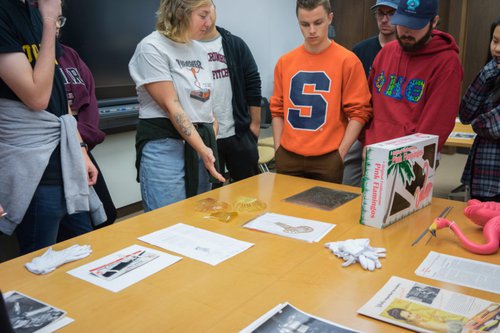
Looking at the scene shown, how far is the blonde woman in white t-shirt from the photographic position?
→ 1.77 meters

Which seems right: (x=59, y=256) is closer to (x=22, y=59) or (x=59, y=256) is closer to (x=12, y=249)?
(x=22, y=59)

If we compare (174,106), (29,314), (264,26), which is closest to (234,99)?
(174,106)

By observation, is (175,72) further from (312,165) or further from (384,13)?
(384,13)

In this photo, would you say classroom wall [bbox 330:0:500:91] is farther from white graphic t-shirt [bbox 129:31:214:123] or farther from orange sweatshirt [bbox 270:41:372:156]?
white graphic t-shirt [bbox 129:31:214:123]

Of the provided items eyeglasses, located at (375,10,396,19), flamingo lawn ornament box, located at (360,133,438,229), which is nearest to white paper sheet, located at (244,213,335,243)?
flamingo lawn ornament box, located at (360,133,438,229)

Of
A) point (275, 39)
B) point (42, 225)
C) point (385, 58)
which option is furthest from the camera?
point (275, 39)

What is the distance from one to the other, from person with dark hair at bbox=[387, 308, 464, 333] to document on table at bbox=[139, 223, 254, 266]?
477 millimetres

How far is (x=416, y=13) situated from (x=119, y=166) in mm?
2404

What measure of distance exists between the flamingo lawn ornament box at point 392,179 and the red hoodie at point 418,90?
0.93ft

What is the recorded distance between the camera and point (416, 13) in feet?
5.74

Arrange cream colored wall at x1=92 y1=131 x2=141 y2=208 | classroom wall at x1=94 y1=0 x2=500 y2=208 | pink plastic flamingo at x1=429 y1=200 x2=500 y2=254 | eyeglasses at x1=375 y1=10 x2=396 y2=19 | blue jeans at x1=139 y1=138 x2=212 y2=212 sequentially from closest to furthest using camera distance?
1. pink plastic flamingo at x1=429 y1=200 x2=500 y2=254
2. blue jeans at x1=139 y1=138 x2=212 y2=212
3. eyeglasses at x1=375 y1=10 x2=396 y2=19
4. cream colored wall at x1=92 y1=131 x2=141 y2=208
5. classroom wall at x1=94 y1=0 x2=500 y2=208

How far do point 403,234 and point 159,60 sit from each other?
3.77 feet

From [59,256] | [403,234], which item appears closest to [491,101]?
[403,234]

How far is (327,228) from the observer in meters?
1.38
